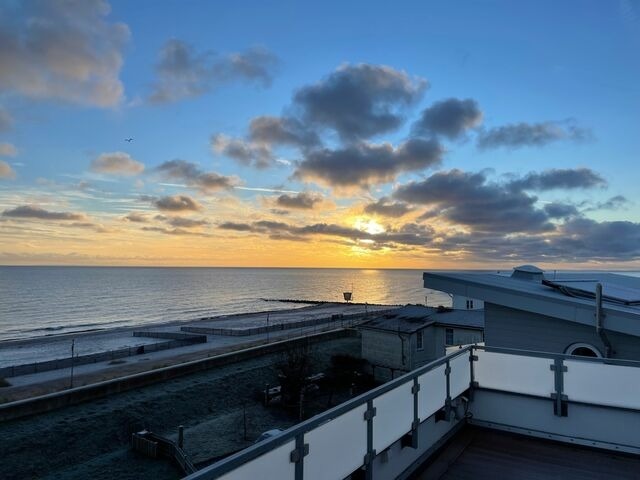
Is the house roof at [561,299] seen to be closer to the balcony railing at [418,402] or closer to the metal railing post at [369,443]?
the balcony railing at [418,402]

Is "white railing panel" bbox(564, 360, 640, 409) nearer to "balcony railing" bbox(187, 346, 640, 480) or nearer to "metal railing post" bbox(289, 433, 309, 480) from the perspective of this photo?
"balcony railing" bbox(187, 346, 640, 480)

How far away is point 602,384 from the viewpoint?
19.5ft

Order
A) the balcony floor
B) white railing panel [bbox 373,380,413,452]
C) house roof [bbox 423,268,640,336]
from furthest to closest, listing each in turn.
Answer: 1. house roof [bbox 423,268,640,336]
2. the balcony floor
3. white railing panel [bbox 373,380,413,452]

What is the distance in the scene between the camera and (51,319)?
80125mm

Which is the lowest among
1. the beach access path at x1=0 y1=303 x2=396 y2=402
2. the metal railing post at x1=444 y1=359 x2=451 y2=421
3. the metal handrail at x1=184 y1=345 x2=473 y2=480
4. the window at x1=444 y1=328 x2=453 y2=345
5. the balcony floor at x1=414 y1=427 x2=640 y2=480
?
the beach access path at x1=0 y1=303 x2=396 y2=402

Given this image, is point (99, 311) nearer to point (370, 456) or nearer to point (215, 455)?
point (215, 455)

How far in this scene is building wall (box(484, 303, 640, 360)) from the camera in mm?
9125

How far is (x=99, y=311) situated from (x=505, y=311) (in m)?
97.0

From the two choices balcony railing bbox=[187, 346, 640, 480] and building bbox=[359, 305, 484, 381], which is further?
building bbox=[359, 305, 484, 381]

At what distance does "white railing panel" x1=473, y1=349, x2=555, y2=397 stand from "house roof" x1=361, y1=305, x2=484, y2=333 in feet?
90.2

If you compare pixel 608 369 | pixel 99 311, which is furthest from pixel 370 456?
pixel 99 311

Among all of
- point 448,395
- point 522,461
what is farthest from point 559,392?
point 448,395

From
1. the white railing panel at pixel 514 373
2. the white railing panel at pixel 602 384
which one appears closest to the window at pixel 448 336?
the white railing panel at pixel 514 373

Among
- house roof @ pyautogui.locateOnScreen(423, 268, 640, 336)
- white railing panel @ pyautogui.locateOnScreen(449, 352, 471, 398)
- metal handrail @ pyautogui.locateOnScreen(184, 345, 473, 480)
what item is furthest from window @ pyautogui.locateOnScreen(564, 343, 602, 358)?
metal handrail @ pyautogui.locateOnScreen(184, 345, 473, 480)
